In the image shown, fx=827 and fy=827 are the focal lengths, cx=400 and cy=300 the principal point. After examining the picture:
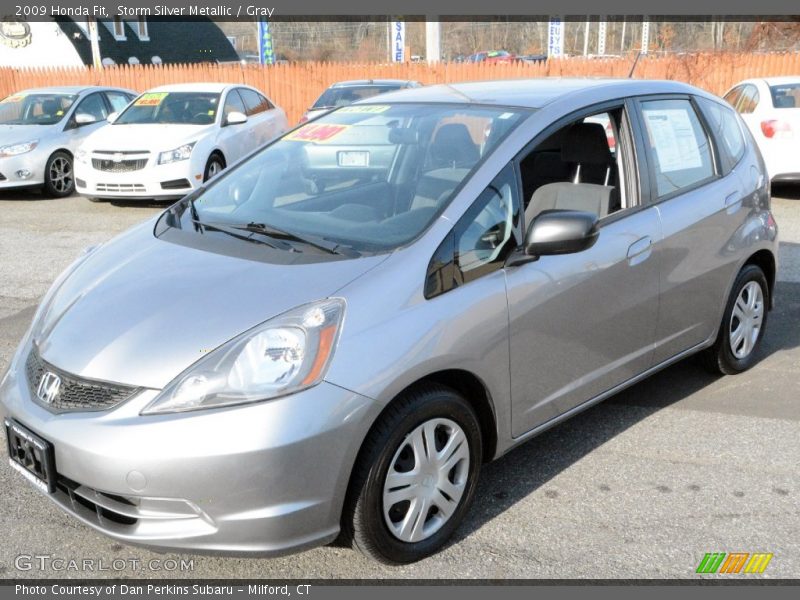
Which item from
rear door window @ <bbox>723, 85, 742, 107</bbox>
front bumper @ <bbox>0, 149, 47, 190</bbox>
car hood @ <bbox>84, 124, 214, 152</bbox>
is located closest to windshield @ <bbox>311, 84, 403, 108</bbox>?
car hood @ <bbox>84, 124, 214, 152</bbox>

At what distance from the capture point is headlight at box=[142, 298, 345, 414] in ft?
8.45

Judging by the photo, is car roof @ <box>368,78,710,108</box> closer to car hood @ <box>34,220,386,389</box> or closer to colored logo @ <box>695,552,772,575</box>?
car hood @ <box>34,220,386,389</box>

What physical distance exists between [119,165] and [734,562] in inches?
363

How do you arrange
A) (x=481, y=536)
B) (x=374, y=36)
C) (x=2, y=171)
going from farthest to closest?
(x=374, y=36)
(x=2, y=171)
(x=481, y=536)

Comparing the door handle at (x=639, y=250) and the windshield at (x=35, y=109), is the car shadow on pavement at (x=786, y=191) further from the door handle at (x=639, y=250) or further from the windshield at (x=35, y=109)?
the windshield at (x=35, y=109)

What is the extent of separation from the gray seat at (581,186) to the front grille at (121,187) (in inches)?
290

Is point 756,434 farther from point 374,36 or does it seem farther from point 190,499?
point 374,36

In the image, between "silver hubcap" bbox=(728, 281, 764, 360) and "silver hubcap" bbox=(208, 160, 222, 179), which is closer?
"silver hubcap" bbox=(728, 281, 764, 360)

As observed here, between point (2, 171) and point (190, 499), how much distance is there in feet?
33.8

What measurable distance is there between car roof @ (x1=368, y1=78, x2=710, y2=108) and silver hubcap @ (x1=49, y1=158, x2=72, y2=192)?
8.97 metres

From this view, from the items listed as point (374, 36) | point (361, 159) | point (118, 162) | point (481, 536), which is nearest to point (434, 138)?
point (361, 159)

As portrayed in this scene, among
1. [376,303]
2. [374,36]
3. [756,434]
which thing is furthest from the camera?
[374,36]

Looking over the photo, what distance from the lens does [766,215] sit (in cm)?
477

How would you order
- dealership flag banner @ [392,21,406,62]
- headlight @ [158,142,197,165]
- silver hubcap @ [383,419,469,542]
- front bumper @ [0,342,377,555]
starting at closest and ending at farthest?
front bumper @ [0,342,377,555], silver hubcap @ [383,419,469,542], headlight @ [158,142,197,165], dealership flag banner @ [392,21,406,62]
